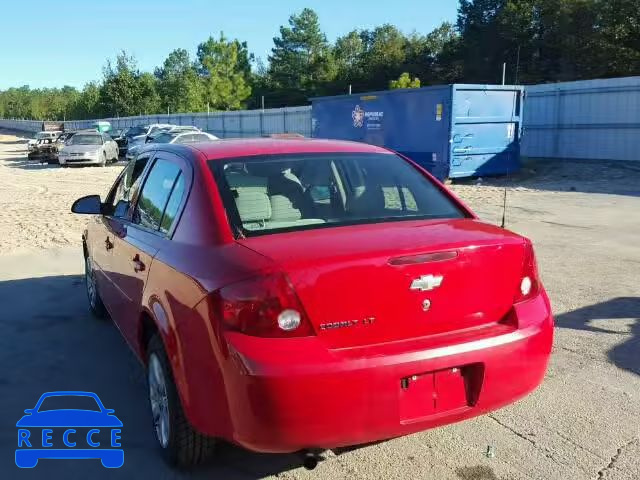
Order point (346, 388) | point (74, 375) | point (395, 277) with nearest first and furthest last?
1. point (346, 388)
2. point (395, 277)
3. point (74, 375)

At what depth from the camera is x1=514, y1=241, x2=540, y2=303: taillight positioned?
3.08 metres

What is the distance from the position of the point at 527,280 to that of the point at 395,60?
66294 millimetres

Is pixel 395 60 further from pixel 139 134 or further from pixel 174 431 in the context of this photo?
pixel 174 431

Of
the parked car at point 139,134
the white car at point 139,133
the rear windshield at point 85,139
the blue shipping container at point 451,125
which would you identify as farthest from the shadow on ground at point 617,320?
the parked car at point 139,134

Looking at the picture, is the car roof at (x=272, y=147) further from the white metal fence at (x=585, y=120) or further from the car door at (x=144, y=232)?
the white metal fence at (x=585, y=120)

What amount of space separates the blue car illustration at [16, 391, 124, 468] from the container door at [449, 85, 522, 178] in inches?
554

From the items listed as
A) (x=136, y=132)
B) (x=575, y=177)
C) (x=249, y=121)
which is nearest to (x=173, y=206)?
(x=575, y=177)

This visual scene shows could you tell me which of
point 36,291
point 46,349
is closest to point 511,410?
point 46,349

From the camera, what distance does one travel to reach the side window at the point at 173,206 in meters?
3.41

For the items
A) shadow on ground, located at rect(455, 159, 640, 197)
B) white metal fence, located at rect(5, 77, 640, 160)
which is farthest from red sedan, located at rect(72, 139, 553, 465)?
white metal fence, located at rect(5, 77, 640, 160)

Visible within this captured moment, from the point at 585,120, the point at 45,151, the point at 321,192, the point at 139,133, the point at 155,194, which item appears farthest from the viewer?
the point at 139,133

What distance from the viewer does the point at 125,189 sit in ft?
15.7

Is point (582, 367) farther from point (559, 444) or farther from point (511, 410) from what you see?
point (559, 444)

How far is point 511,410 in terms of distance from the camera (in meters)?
3.84
